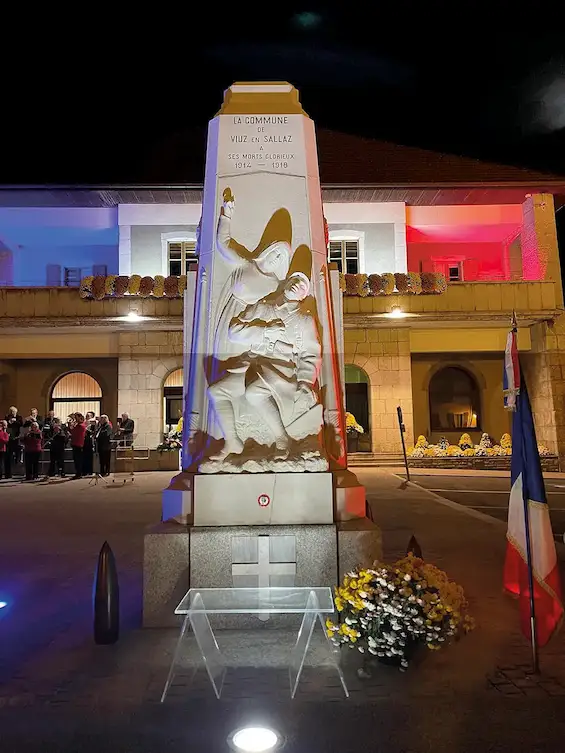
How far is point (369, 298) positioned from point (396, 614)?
Result: 692 inches

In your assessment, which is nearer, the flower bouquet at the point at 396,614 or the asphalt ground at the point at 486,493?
the flower bouquet at the point at 396,614

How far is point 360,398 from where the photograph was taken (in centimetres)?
2375

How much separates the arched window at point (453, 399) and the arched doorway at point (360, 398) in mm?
3284

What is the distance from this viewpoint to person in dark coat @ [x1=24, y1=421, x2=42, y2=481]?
1777 centimetres

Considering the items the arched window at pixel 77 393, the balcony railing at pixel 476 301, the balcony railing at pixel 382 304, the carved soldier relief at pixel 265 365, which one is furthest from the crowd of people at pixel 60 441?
the carved soldier relief at pixel 265 365

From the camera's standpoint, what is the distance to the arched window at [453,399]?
974 inches

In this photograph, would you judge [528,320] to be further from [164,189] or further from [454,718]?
[454,718]

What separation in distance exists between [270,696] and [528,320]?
67.2 feet

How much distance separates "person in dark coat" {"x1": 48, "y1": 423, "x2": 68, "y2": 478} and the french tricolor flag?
16.1 meters

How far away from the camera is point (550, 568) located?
462cm

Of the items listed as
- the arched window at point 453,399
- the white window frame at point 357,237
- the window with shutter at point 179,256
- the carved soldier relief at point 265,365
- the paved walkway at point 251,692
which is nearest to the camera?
the paved walkway at point 251,692

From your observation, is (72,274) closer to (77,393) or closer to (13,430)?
(77,393)

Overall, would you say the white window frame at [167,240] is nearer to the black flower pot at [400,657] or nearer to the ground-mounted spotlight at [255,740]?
the black flower pot at [400,657]

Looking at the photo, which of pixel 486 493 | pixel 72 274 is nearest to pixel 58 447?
pixel 72 274
